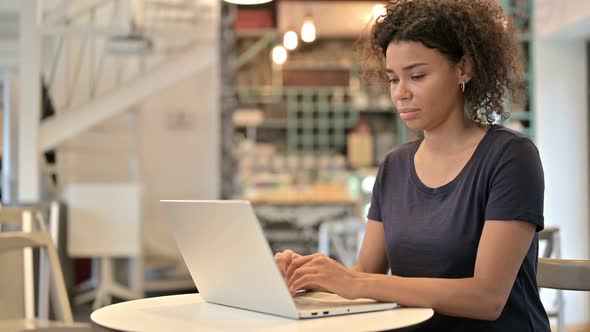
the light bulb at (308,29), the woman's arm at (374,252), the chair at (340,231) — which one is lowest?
the chair at (340,231)

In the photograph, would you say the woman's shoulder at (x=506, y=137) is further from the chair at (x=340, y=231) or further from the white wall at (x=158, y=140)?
the white wall at (x=158, y=140)

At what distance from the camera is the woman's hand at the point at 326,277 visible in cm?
148

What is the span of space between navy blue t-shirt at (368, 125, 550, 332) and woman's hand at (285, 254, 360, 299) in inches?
9.5

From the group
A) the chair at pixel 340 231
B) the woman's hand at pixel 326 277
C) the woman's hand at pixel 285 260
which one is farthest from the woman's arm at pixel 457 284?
the chair at pixel 340 231

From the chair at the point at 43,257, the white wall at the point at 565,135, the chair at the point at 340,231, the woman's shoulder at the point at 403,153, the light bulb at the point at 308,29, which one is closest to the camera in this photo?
the woman's shoulder at the point at 403,153

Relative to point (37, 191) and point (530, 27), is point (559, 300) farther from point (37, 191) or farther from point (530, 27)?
point (37, 191)

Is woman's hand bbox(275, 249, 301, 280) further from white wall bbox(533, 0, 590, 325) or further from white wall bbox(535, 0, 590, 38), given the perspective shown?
white wall bbox(533, 0, 590, 325)

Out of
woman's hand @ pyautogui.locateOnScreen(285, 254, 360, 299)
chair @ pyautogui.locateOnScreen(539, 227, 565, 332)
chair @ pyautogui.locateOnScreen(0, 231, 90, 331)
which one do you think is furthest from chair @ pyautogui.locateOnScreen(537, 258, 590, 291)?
chair @ pyautogui.locateOnScreen(0, 231, 90, 331)

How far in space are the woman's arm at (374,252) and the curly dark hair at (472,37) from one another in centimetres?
37

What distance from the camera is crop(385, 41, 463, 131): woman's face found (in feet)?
5.27

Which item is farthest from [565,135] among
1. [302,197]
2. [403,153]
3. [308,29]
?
[403,153]

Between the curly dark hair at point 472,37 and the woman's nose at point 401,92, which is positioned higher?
the curly dark hair at point 472,37

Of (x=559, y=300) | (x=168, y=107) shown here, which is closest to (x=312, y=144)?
(x=168, y=107)

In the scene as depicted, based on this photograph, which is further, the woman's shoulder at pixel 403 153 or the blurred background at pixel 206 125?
the blurred background at pixel 206 125
